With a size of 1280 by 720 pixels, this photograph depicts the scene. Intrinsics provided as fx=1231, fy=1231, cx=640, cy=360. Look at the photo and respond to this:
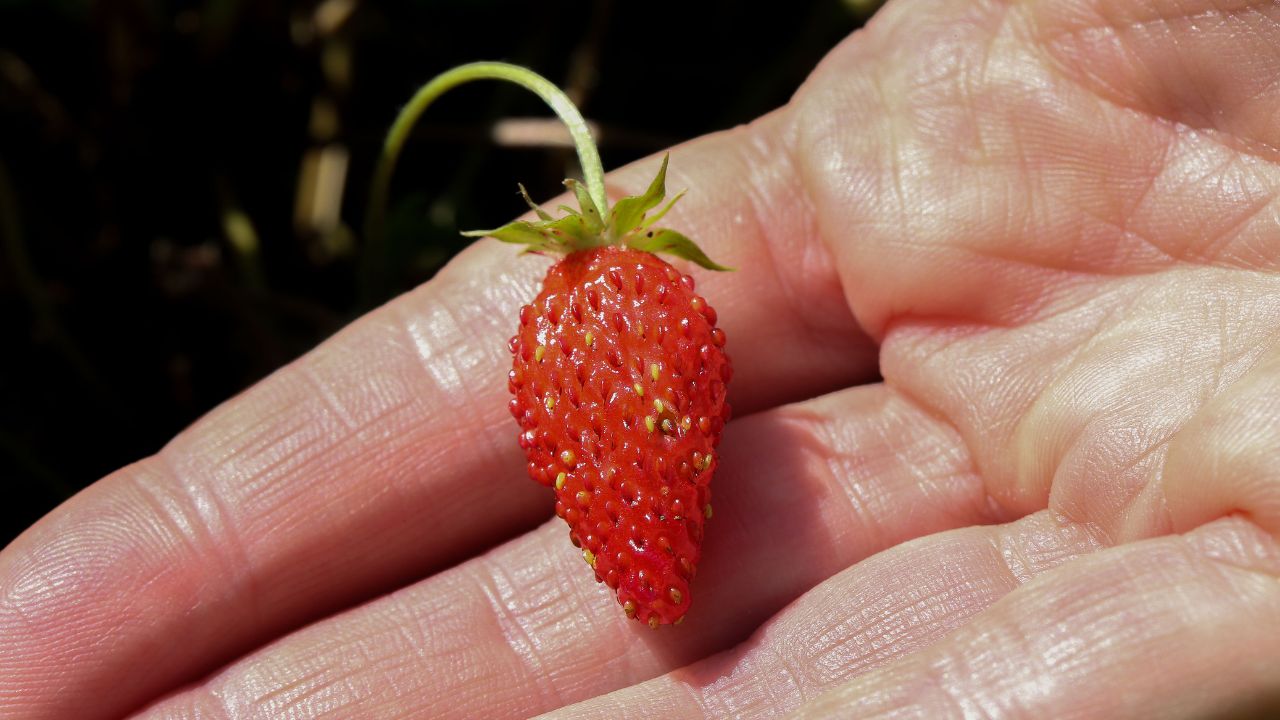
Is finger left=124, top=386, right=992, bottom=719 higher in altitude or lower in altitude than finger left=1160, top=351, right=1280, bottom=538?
lower

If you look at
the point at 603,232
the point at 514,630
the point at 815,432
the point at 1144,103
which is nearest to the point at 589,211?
the point at 603,232

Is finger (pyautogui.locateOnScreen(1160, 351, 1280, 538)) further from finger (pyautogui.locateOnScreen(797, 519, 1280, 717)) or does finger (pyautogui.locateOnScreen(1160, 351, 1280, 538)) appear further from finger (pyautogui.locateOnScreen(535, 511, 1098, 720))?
finger (pyautogui.locateOnScreen(535, 511, 1098, 720))

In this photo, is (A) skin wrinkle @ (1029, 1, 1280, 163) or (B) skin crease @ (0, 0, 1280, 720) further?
(A) skin wrinkle @ (1029, 1, 1280, 163)

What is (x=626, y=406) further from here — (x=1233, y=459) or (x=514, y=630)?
(x=1233, y=459)

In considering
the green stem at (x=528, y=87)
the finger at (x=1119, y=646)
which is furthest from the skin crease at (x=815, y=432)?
the green stem at (x=528, y=87)

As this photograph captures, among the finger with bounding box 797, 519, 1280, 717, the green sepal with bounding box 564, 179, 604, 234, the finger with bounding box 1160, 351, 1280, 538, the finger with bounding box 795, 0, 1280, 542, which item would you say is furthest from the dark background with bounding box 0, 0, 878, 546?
the finger with bounding box 797, 519, 1280, 717

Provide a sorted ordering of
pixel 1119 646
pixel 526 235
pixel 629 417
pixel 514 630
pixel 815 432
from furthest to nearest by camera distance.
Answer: pixel 815 432
pixel 514 630
pixel 526 235
pixel 629 417
pixel 1119 646
